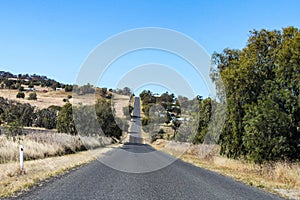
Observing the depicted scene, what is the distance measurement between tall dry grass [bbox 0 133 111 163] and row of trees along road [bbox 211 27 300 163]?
12.3 metres

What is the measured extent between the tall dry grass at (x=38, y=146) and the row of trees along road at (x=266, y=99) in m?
12.3

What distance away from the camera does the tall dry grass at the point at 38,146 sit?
18234 mm

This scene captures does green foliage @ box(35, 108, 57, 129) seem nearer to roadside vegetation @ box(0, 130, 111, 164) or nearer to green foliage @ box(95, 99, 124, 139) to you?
green foliage @ box(95, 99, 124, 139)

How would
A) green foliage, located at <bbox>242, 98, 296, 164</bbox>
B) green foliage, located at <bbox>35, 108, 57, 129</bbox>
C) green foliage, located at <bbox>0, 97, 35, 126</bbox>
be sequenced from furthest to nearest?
1. green foliage, located at <bbox>35, 108, 57, 129</bbox>
2. green foliage, located at <bbox>0, 97, 35, 126</bbox>
3. green foliage, located at <bbox>242, 98, 296, 164</bbox>


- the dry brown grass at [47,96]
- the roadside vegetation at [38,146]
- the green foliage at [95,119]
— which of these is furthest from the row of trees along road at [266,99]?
the dry brown grass at [47,96]

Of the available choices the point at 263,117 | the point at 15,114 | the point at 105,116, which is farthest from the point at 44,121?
the point at 263,117

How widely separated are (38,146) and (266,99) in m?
14.0

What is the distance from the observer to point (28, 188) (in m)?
9.87

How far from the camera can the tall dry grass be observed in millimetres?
18234

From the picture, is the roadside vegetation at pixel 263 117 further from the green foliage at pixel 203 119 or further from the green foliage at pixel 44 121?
the green foliage at pixel 44 121

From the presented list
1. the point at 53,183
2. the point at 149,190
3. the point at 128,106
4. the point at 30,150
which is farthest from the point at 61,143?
the point at 128,106

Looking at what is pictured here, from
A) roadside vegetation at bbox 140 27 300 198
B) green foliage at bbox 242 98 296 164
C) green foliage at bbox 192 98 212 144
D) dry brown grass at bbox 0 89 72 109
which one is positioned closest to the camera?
roadside vegetation at bbox 140 27 300 198

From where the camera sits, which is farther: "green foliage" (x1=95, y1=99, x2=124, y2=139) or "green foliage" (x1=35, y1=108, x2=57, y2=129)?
"green foliage" (x1=35, y1=108, x2=57, y2=129)

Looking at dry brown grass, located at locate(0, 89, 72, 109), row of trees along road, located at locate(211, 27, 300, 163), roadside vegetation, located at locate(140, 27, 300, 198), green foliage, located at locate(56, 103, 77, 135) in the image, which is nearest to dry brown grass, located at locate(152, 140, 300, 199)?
roadside vegetation, located at locate(140, 27, 300, 198)
